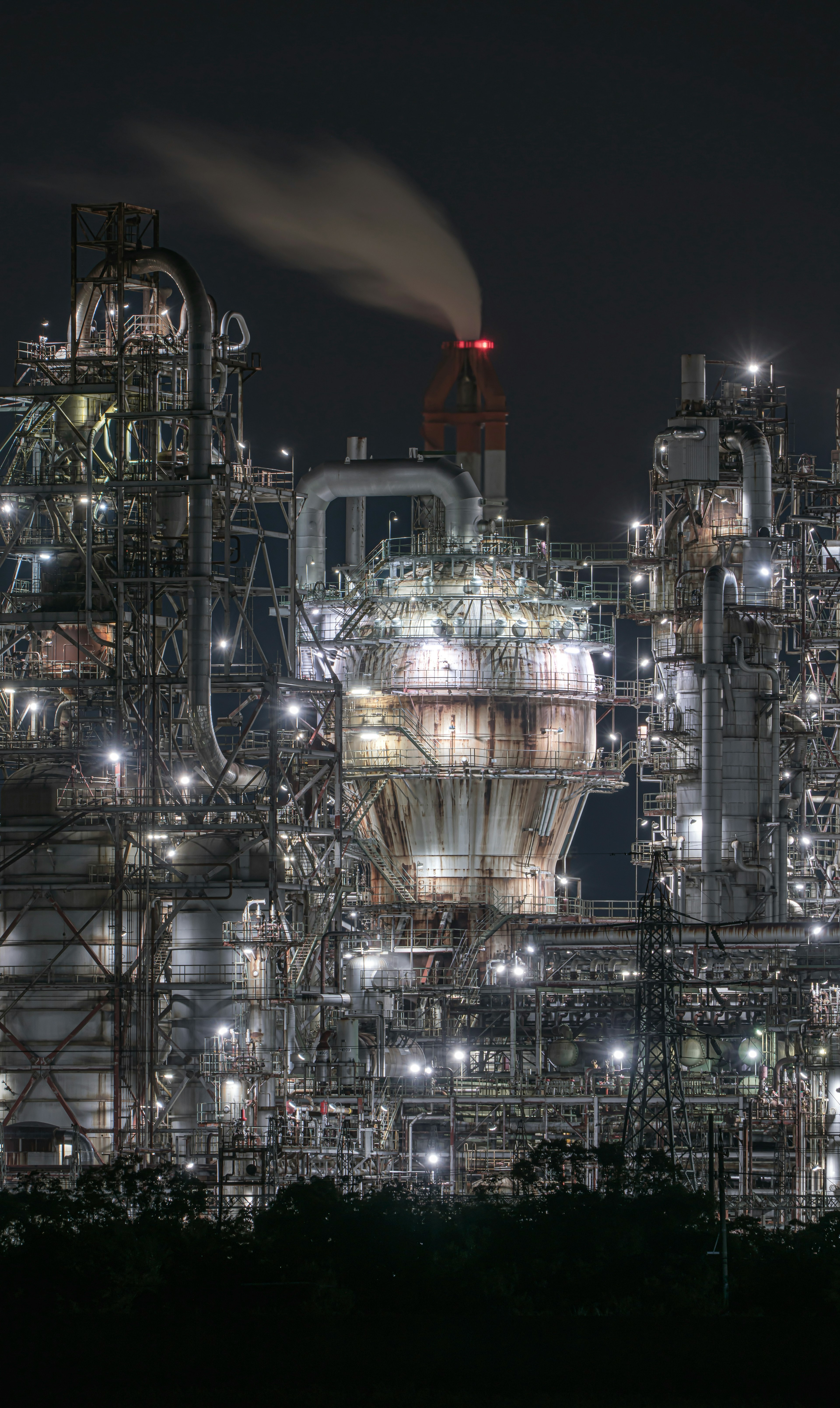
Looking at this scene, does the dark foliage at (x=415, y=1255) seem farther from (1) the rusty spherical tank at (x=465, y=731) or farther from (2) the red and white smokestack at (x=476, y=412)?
(2) the red and white smokestack at (x=476, y=412)

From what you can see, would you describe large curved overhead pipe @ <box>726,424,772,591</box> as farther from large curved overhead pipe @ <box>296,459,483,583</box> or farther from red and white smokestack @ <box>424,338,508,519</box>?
red and white smokestack @ <box>424,338,508,519</box>

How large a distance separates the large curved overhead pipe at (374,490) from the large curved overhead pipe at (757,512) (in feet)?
26.4

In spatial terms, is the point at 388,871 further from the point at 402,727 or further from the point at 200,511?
the point at 200,511

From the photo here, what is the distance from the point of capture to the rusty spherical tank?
63.3 metres

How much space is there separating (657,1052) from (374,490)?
21.1 m

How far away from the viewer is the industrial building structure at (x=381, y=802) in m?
52.4

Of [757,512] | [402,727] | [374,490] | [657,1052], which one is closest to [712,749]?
[757,512]

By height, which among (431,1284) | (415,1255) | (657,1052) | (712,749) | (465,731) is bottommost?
(431,1284)

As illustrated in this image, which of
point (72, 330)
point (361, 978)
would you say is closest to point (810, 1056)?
point (361, 978)

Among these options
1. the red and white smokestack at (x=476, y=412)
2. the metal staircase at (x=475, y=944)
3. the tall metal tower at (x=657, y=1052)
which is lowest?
the tall metal tower at (x=657, y=1052)

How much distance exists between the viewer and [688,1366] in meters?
36.6

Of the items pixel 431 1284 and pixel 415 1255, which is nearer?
pixel 431 1284

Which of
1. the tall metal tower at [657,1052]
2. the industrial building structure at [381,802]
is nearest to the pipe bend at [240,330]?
the industrial building structure at [381,802]

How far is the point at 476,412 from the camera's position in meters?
71.1
